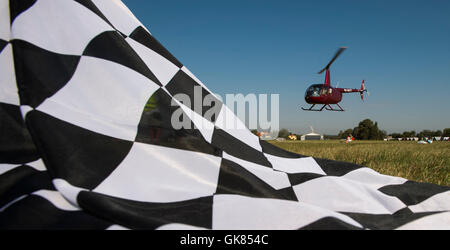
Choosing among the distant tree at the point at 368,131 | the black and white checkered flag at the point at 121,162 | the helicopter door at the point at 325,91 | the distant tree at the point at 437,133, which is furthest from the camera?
the distant tree at the point at 437,133

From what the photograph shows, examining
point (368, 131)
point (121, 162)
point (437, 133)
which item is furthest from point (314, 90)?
point (437, 133)

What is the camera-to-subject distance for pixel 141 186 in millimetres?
852

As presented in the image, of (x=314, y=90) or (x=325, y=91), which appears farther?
(x=314, y=90)

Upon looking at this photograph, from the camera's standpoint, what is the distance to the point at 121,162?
2.95ft

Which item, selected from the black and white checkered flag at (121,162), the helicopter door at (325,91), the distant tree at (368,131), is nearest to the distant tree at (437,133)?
the distant tree at (368,131)

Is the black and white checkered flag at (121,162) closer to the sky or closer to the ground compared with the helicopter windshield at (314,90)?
closer to the ground

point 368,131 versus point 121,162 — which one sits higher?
point 121,162

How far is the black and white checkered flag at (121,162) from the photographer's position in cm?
70

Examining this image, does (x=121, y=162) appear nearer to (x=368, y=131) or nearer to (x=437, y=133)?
(x=368, y=131)

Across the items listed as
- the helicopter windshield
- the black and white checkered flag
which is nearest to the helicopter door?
the helicopter windshield

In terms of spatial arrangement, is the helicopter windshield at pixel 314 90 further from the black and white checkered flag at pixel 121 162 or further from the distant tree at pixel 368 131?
the distant tree at pixel 368 131

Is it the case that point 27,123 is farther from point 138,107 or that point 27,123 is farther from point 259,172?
point 259,172

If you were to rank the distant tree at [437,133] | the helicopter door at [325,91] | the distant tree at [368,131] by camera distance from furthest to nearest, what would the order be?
Result: the distant tree at [437,133]
the distant tree at [368,131]
the helicopter door at [325,91]
